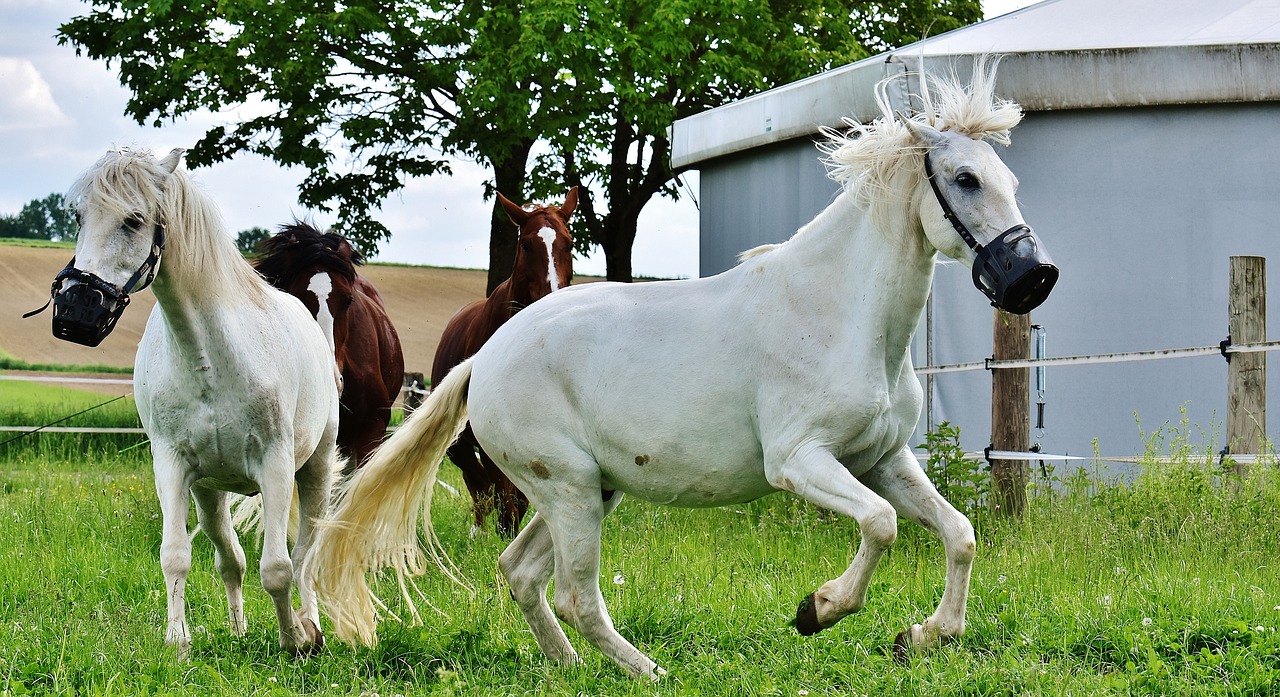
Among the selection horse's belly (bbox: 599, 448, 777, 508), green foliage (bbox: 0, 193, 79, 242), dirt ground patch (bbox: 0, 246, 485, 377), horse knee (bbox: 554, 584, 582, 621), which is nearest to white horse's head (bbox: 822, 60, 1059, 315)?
horse's belly (bbox: 599, 448, 777, 508)

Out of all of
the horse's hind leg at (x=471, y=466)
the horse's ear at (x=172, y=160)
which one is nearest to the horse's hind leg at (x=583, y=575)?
the horse's ear at (x=172, y=160)

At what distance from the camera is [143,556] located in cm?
741

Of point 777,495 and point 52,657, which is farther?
point 777,495

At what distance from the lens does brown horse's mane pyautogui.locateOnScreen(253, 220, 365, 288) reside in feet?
25.8

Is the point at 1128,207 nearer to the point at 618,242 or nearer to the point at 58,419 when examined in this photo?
the point at 618,242

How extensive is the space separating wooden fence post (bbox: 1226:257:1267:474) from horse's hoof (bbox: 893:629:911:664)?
11.9ft

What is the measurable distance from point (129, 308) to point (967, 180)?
26.2 metres

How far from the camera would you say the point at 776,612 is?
548cm

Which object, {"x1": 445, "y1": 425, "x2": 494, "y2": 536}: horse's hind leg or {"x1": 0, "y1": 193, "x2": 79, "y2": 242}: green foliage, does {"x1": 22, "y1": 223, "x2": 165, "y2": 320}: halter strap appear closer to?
{"x1": 445, "y1": 425, "x2": 494, "y2": 536}: horse's hind leg

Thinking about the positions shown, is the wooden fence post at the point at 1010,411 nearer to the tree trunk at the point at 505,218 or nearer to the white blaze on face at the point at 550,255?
the white blaze on face at the point at 550,255

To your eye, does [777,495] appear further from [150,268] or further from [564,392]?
[150,268]

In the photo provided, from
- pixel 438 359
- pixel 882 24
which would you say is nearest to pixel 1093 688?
pixel 438 359

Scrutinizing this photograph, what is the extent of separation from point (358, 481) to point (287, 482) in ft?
1.25

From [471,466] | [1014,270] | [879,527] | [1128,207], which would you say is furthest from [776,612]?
[1128,207]
